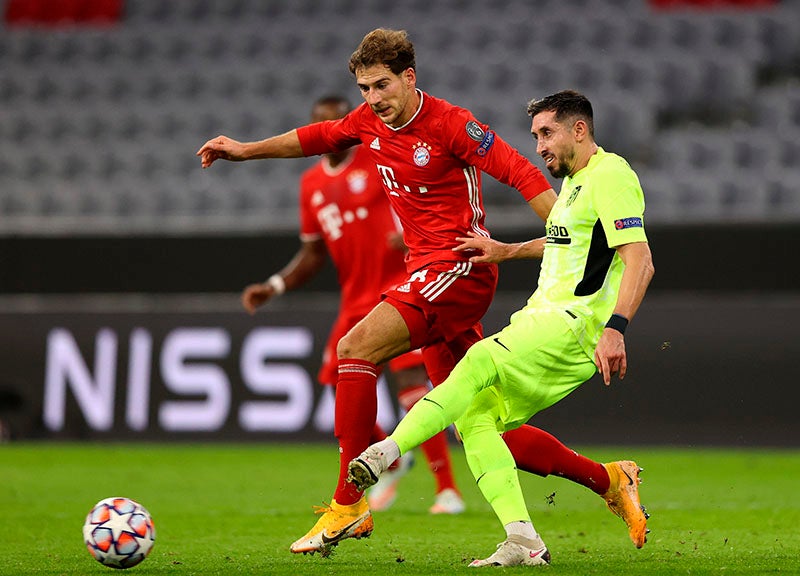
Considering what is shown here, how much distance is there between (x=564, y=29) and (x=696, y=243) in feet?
15.6

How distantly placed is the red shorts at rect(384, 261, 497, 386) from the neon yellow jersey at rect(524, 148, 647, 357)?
1.30ft

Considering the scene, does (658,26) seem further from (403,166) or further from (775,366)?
(403,166)

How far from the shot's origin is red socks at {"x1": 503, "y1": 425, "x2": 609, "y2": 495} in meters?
5.30

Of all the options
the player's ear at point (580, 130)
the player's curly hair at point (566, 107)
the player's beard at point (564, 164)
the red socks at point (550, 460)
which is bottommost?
the red socks at point (550, 460)

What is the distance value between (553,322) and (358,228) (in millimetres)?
2776

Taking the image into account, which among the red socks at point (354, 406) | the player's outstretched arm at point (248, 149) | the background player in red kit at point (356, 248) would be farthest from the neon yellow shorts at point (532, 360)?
the background player in red kit at point (356, 248)

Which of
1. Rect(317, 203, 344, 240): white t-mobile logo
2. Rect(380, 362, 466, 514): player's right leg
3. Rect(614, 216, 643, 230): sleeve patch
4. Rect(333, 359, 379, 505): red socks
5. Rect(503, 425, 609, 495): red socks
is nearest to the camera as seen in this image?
Rect(614, 216, 643, 230): sleeve patch

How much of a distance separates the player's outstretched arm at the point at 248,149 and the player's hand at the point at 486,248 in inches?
35.7

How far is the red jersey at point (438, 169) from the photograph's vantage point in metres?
5.18

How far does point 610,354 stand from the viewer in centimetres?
449

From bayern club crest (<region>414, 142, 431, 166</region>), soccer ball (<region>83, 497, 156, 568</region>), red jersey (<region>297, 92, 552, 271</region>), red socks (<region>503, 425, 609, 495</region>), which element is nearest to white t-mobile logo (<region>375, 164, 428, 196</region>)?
red jersey (<region>297, 92, 552, 271</region>)

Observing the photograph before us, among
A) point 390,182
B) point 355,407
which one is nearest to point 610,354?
point 355,407

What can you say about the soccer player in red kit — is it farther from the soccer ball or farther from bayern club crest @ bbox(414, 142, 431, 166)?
the soccer ball

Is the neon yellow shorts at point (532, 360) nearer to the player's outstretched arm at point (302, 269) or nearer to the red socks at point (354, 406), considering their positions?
the red socks at point (354, 406)
